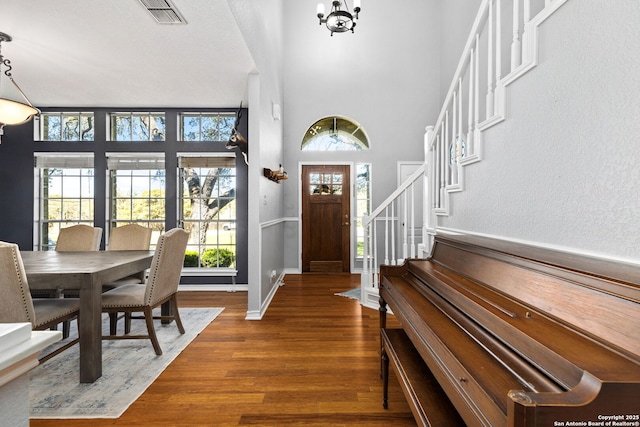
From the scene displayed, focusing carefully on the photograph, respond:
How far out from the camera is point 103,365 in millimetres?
2324

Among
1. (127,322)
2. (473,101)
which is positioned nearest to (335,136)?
(473,101)

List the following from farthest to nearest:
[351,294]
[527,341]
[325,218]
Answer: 1. [325,218]
2. [351,294]
3. [527,341]

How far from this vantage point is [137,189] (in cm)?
450

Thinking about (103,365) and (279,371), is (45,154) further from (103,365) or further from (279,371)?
(279,371)

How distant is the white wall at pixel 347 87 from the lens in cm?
572

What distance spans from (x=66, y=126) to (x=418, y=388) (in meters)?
5.53

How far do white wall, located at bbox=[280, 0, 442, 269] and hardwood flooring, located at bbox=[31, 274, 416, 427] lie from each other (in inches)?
110

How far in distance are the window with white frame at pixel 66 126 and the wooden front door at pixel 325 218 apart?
332 cm

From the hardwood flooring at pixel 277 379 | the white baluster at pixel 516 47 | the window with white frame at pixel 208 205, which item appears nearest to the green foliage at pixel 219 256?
the window with white frame at pixel 208 205

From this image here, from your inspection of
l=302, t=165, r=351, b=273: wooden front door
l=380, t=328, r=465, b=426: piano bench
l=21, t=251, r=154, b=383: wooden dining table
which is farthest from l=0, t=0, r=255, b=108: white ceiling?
l=380, t=328, r=465, b=426: piano bench

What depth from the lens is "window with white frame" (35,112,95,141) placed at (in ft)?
14.7

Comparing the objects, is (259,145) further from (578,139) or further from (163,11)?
(578,139)

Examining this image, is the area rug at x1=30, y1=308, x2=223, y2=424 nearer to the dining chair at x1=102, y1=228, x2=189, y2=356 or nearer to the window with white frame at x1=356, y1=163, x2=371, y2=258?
the dining chair at x1=102, y1=228, x2=189, y2=356

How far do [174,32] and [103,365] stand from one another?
2.68 metres
